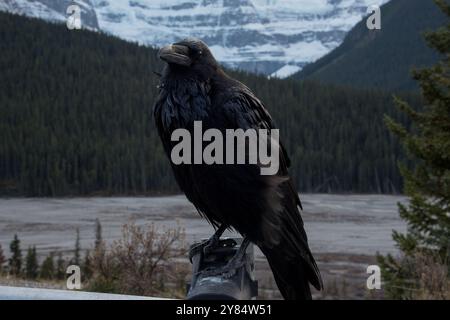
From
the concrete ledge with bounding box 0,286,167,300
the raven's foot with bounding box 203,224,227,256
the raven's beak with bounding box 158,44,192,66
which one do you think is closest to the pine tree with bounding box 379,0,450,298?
the raven's foot with bounding box 203,224,227,256

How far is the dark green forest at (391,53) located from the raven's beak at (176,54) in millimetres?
140036

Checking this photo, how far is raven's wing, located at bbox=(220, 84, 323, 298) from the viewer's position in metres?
3.56

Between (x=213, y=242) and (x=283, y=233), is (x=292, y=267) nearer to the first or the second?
(x=283, y=233)

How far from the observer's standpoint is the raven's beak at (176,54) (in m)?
3.44

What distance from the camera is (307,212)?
50.4m

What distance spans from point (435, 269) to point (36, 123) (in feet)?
217

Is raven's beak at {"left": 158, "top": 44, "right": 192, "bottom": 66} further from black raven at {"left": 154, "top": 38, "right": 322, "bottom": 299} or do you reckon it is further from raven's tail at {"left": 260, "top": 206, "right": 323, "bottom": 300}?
raven's tail at {"left": 260, "top": 206, "right": 323, "bottom": 300}

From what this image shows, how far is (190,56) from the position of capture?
3598 mm

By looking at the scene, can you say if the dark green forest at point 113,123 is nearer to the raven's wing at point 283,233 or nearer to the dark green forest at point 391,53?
the raven's wing at point 283,233

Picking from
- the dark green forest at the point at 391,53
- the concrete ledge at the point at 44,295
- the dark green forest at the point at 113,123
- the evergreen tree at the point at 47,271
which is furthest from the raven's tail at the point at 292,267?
the dark green forest at the point at 391,53

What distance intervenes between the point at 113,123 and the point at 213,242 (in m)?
72.3

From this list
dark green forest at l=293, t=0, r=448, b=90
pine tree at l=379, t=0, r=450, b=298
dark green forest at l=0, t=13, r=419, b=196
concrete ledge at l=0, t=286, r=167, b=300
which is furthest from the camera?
dark green forest at l=293, t=0, r=448, b=90

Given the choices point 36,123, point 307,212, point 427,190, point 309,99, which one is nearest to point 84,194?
point 36,123
